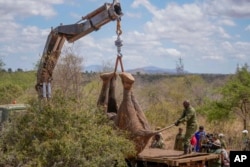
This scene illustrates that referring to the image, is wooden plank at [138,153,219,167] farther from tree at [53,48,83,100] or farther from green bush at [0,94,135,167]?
tree at [53,48,83,100]

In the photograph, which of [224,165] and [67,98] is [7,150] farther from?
[224,165]

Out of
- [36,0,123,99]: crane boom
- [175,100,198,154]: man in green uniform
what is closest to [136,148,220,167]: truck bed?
[175,100,198,154]: man in green uniform

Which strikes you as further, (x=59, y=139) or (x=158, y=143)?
(x=158, y=143)

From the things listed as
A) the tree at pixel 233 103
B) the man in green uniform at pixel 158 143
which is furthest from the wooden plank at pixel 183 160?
the tree at pixel 233 103

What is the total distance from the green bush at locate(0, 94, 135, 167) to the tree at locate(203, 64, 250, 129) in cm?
1531

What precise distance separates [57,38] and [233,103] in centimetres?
1384

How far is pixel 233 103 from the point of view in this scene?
24.5 metres

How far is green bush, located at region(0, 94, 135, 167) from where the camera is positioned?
352 inches

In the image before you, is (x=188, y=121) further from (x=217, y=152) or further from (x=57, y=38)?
(x=57, y=38)

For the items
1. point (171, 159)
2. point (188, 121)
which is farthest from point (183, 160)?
point (188, 121)

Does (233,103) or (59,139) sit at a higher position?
(59,139)

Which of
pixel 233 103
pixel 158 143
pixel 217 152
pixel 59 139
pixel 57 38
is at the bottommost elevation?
pixel 217 152

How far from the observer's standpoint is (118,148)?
9.55 meters

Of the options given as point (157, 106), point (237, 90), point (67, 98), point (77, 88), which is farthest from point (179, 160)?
point (157, 106)
